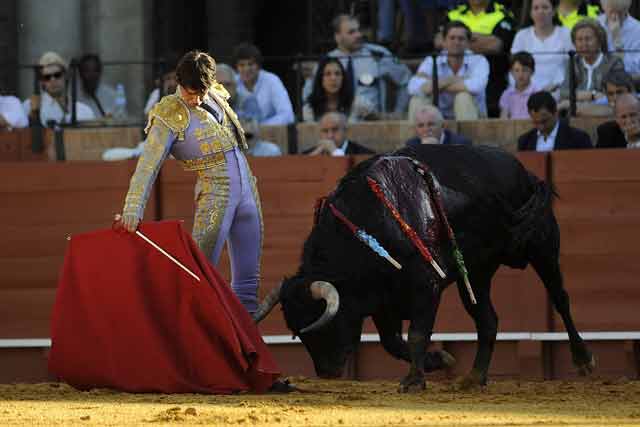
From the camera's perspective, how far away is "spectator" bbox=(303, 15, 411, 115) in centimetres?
1115

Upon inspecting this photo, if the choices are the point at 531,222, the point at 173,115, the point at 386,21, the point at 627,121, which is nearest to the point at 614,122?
the point at 627,121

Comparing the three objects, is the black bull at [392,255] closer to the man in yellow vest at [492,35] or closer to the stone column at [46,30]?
the man in yellow vest at [492,35]

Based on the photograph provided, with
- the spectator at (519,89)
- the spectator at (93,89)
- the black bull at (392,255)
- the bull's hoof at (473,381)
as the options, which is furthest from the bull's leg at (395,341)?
the spectator at (93,89)

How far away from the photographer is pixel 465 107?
426 inches

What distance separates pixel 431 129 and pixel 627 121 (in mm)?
1012

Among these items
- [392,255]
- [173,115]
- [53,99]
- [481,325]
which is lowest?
[481,325]

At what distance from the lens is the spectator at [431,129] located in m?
9.84

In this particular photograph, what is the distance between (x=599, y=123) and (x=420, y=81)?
107 centimetres

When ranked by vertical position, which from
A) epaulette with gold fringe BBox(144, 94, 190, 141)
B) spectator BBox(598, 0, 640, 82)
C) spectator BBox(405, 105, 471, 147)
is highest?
spectator BBox(598, 0, 640, 82)

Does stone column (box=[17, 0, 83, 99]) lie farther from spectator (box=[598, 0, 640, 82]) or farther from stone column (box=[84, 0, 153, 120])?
spectator (box=[598, 0, 640, 82])

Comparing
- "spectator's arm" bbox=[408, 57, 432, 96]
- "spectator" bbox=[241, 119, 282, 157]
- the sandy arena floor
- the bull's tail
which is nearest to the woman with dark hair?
"spectator's arm" bbox=[408, 57, 432, 96]

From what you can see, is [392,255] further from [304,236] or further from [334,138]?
[334,138]

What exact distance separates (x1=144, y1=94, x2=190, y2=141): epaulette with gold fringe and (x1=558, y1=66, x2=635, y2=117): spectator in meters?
3.20

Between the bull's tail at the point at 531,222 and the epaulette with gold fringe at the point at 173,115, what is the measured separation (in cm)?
154
